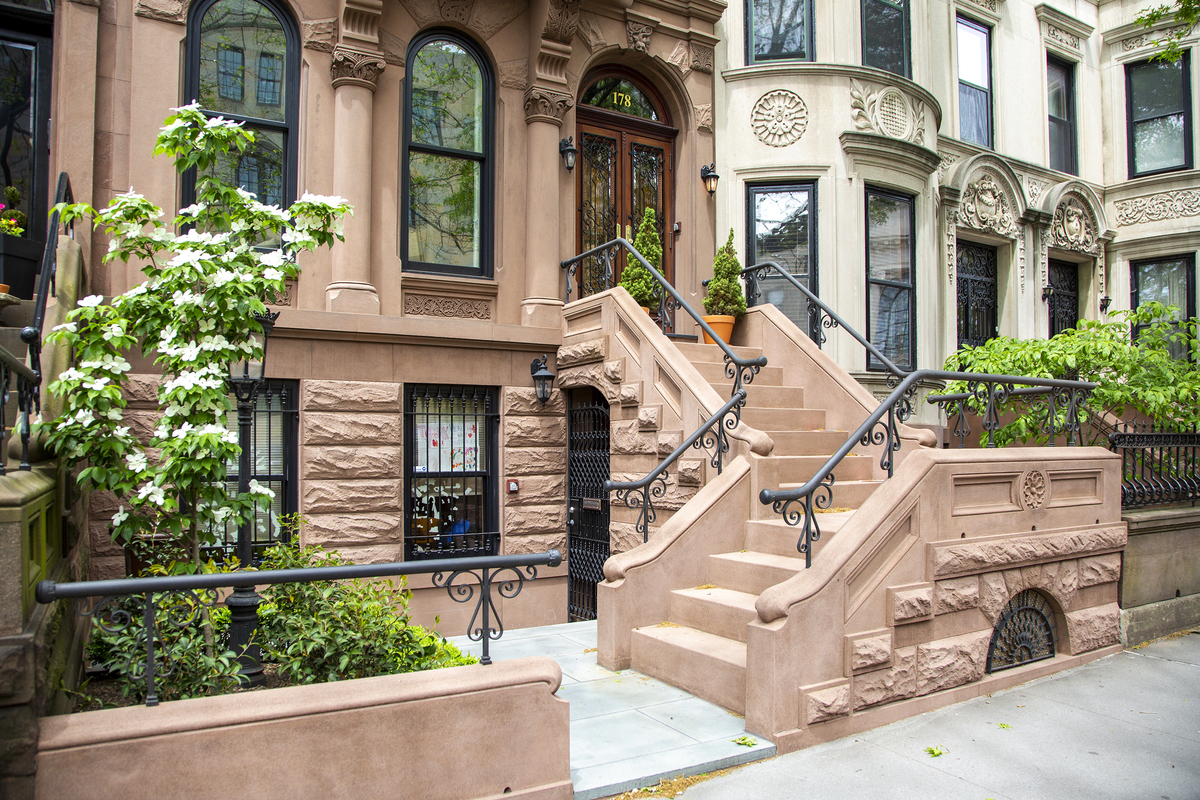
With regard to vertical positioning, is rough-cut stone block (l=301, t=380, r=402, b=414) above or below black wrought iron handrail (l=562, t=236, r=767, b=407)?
below

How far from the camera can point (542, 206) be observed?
1083 cm

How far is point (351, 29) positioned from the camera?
381 inches

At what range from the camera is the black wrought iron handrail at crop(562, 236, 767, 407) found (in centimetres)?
812

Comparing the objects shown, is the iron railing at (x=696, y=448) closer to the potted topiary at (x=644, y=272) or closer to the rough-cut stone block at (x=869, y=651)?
the rough-cut stone block at (x=869, y=651)

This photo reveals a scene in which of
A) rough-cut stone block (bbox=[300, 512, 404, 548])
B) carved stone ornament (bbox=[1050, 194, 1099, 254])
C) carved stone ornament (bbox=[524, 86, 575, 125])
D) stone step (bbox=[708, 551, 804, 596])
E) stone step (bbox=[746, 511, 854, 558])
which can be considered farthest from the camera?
carved stone ornament (bbox=[1050, 194, 1099, 254])

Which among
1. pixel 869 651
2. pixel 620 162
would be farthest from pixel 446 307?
pixel 869 651

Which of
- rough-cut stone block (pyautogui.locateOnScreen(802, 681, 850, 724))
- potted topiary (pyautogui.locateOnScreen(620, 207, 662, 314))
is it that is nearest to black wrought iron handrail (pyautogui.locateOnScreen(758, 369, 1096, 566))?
rough-cut stone block (pyautogui.locateOnScreen(802, 681, 850, 724))

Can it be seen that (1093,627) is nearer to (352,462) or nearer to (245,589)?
(245,589)

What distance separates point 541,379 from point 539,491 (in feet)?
4.69

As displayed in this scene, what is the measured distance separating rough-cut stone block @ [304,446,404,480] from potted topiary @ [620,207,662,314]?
3416mm

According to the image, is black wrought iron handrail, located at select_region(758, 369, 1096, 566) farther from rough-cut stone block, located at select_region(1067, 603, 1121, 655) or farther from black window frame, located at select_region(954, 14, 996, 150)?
black window frame, located at select_region(954, 14, 996, 150)

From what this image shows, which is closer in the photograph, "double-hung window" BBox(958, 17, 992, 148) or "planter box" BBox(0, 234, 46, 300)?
"planter box" BBox(0, 234, 46, 300)

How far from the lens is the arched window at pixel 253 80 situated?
929 cm

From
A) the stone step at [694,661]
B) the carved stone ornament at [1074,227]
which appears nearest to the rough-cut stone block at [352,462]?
the stone step at [694,661]
